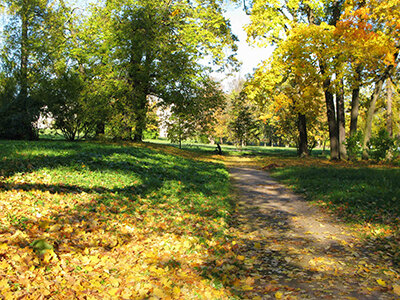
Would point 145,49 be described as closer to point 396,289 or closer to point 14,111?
point 14,111

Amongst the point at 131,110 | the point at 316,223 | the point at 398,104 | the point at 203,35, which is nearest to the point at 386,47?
the point at 203,35

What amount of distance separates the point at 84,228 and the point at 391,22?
60.2ft

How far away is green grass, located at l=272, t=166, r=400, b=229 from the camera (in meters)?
7.28

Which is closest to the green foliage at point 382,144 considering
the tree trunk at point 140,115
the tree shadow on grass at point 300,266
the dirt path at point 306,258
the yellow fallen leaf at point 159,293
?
the dirt path at point 306,258

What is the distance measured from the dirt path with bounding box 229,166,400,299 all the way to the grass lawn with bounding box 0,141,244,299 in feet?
1.56

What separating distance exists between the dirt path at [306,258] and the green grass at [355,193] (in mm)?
711

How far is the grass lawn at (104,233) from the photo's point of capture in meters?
3.52

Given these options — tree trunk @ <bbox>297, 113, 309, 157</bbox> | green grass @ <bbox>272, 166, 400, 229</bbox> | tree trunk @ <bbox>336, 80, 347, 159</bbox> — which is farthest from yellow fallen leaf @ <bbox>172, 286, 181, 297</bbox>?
tree trunk @ <bbox>297, 113, 309, 157</bbox>

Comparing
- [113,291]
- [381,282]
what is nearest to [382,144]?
[381,282]

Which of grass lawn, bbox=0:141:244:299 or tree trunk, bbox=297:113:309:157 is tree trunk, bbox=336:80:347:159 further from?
grass lawn, bbox=0:141:244:299

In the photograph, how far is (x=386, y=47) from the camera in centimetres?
1541

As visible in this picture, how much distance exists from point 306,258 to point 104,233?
3.36 meters

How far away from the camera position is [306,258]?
4.98m

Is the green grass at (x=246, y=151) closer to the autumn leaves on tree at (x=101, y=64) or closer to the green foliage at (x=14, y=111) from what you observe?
the autumn leaves on tree at (x=101, y=64)
